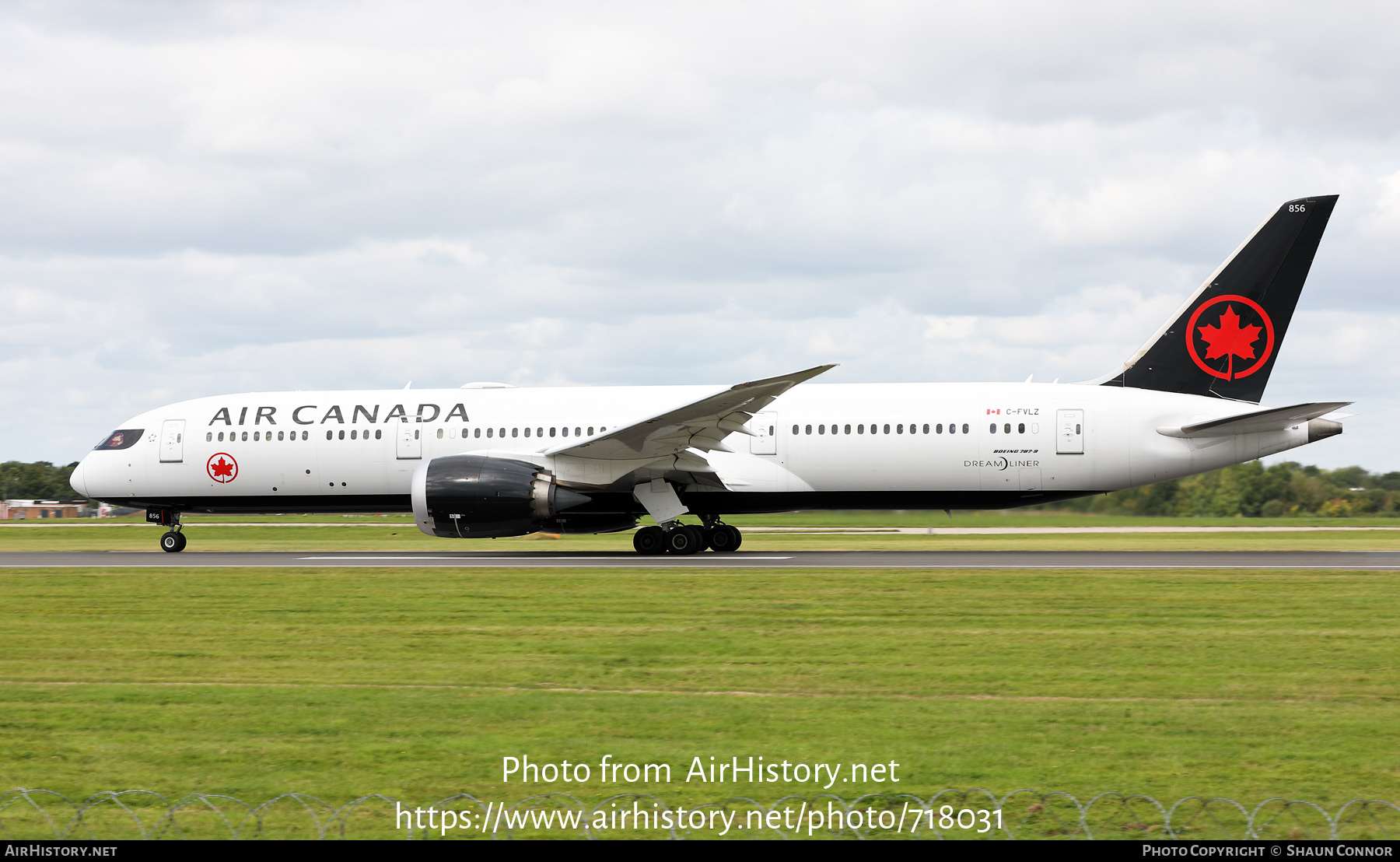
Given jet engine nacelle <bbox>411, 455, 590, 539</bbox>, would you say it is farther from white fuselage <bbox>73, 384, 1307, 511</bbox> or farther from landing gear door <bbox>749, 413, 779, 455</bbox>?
landing gear door <bbox>749, 413, 779, 455</bbox>

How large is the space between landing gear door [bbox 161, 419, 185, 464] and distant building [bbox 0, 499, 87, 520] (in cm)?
4425

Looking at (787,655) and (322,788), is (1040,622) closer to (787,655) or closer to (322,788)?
(787,655)

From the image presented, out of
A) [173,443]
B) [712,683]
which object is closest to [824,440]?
[173,443]

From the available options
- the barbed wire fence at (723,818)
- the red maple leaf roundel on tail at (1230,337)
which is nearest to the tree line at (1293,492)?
the red maple leaf roundel on tail at (1230,337)

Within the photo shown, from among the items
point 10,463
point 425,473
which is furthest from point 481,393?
point 10,463

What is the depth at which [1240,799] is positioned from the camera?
5.51 m

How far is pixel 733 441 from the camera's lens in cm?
2344

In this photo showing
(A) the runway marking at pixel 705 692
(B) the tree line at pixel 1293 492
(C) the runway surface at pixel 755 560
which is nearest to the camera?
(A) the runway marking at pixel 705 692

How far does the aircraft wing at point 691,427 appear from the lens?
20.6 m

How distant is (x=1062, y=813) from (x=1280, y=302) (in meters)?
20.0

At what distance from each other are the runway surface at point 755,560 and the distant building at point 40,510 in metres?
47.0

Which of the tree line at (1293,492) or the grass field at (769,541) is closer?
the grass field at (769,541)

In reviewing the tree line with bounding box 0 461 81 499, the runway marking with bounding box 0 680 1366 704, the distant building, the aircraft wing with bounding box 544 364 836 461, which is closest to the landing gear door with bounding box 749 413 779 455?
the aircraft wing with bounding box 544 364 836 461

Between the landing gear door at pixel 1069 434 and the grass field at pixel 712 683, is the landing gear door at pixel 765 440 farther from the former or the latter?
the grass field at pixel 712 683
